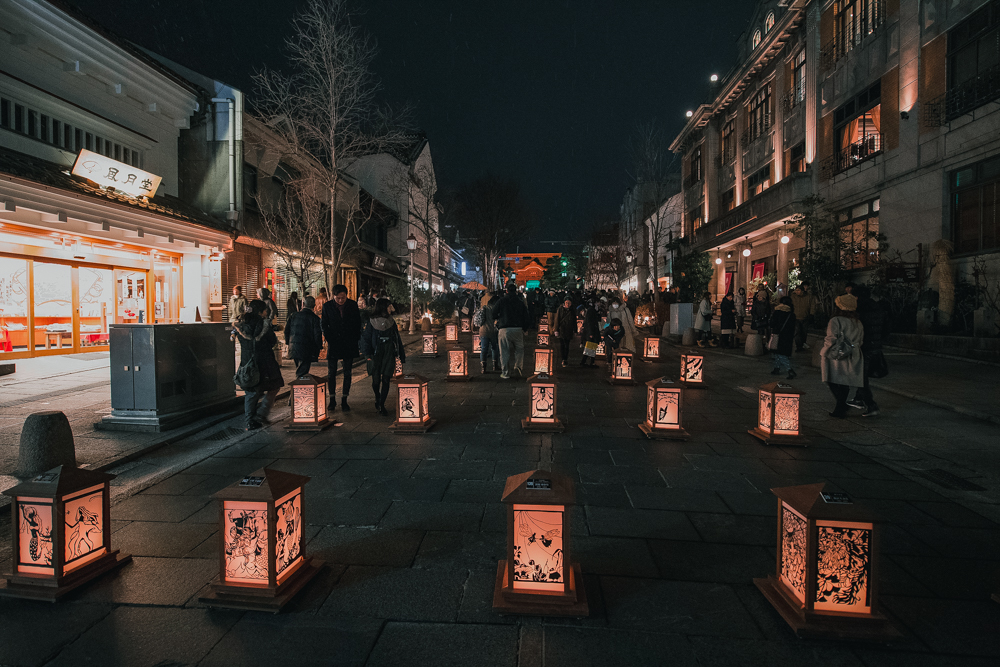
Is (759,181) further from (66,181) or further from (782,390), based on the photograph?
(66,181)

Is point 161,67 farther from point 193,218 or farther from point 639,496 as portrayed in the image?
point 639,496

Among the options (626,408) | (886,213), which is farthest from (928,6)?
(626,408)

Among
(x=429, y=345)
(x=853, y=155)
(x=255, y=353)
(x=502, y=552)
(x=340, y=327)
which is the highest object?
(x=853, y=155)

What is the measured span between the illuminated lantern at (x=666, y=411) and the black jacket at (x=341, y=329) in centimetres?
469

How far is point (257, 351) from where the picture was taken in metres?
7.09

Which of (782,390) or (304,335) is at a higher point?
(304,335)

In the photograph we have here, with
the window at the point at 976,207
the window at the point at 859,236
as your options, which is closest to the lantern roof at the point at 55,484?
the window at the point at 976,207

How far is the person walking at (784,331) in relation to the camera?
426 inches

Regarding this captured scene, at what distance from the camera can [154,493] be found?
4.98 m

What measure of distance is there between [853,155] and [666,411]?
18426mm

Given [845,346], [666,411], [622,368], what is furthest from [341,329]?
[845,346]

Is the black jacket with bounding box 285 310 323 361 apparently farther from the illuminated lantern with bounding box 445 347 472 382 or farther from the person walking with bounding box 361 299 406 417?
the illuminated lantern with bounding box 445 347 472 382

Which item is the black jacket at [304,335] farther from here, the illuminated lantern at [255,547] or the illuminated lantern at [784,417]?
the illuminated lantern at [784,417]

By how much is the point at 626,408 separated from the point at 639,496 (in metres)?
4.04
